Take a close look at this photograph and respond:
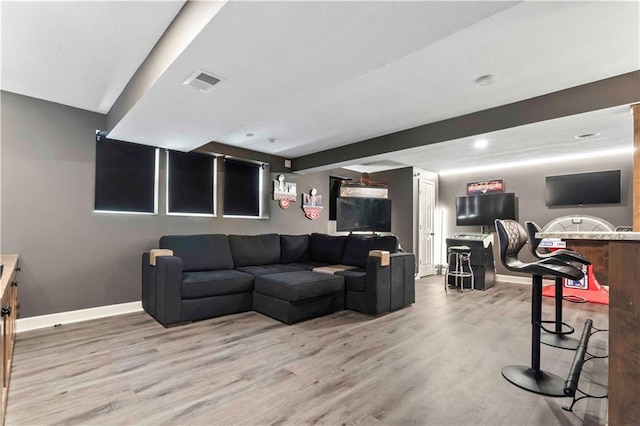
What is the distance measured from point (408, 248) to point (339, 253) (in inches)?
88.8

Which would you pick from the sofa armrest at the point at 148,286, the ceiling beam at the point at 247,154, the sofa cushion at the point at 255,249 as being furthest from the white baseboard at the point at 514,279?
the sofa armrest at the point at 148,286

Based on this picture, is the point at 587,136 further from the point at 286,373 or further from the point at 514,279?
the point at 286,373

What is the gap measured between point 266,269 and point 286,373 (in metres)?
2.17

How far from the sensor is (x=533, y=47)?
2240mm

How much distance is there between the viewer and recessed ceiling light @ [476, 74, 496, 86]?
2653 millimetres

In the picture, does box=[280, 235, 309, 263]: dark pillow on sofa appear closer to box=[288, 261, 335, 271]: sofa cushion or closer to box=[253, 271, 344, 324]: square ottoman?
box=[288, 261, 335, 271]: sofa cushion

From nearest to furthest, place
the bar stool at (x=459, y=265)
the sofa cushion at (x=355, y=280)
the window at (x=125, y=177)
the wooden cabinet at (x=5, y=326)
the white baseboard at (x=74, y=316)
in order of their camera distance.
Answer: the wooden cabinet at (x=5, y=326) < the white baseboard at (x=74, y=316) < the window at (x=125, y=177) < the sofa cushion at (x=355, y=280) < the bar stool at (x=459, y=265)

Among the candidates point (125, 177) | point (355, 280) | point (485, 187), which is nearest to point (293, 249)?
point (355, 280)

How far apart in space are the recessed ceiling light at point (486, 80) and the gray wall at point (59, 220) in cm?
416

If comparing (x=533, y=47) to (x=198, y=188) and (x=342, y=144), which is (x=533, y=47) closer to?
(x=342, y=144)

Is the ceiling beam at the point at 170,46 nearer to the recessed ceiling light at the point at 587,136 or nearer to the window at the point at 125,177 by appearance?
the window at the point at 125,177

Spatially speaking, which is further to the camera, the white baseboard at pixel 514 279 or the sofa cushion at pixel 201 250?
the white baseboard at pixel 514 279

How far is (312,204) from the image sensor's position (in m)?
6.08

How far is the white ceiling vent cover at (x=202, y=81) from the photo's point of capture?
2.13 metres
